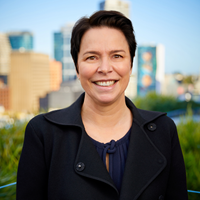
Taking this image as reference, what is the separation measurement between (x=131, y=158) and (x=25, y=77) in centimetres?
9263

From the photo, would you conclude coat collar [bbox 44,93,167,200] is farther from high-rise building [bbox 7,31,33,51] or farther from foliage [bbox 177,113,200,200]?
high-rise building [bbox 7,31,33,51]

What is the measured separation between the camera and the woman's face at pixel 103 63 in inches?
40.8

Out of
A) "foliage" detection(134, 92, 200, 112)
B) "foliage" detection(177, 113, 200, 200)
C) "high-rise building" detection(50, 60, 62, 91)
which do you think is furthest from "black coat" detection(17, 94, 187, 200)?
"high-rise building" detection(50, 60, 62, 91)

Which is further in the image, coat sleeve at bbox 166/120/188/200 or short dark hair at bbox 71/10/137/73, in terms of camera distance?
coat sleeve at bbox 166/120/188/200

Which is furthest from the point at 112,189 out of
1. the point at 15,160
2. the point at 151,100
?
the point at 151,100

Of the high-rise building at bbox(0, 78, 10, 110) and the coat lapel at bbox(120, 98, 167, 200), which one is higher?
the coat lapel at bbox(120, 98, 167, 200)

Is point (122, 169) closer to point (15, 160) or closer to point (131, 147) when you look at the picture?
point (131, 147)

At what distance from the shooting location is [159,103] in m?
11.0

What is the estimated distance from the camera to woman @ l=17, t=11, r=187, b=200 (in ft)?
3.39

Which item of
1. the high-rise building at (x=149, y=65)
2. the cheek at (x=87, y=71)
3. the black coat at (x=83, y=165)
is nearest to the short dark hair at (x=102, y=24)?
the cheek at (x=87, y=71)

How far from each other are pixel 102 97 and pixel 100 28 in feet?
1.00

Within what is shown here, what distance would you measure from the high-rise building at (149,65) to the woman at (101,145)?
70.6 metres

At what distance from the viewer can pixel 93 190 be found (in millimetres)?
1021

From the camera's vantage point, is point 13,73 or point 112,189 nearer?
point 112,189
